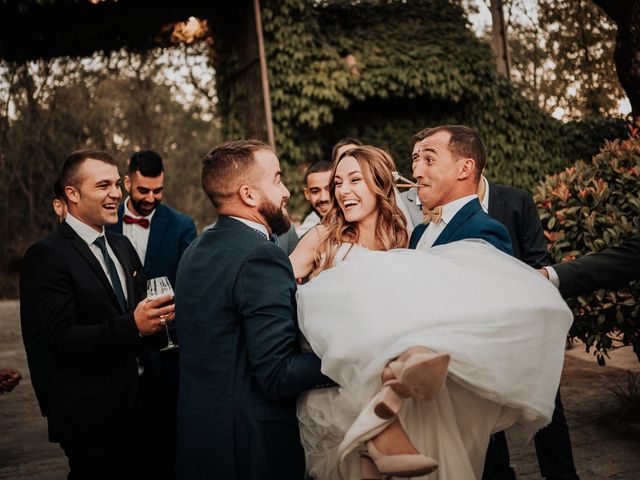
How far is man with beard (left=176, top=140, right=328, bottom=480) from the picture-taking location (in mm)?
2273

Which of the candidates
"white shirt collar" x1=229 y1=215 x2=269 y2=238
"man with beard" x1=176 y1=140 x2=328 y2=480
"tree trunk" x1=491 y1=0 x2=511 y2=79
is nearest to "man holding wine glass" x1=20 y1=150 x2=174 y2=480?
"man with beard" x1=176 y1=140 x2=328 y2=480

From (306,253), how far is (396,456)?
2.01 metres

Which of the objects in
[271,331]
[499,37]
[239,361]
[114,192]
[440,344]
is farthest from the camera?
[499,37]

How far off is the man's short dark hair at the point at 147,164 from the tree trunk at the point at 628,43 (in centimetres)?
533

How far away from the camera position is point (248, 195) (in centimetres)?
254

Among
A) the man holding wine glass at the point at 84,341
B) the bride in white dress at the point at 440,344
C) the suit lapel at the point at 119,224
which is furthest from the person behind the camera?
the suit lapel at the point at 119,224

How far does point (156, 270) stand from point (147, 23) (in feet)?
24.1

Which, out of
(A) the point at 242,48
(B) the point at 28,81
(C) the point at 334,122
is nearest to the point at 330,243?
(A) the point at 242,48

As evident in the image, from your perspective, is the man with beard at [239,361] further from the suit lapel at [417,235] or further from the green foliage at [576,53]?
the green foliage at [576,53]

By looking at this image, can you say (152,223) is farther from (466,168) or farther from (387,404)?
(387,404)

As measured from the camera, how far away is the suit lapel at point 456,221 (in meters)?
2.92

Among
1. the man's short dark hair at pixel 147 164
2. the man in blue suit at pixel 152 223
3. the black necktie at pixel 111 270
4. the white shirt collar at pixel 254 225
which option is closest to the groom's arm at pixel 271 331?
the white shirt collar at pixel 254 225

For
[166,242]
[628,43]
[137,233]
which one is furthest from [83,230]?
[628,43]

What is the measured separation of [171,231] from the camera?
4.76m
